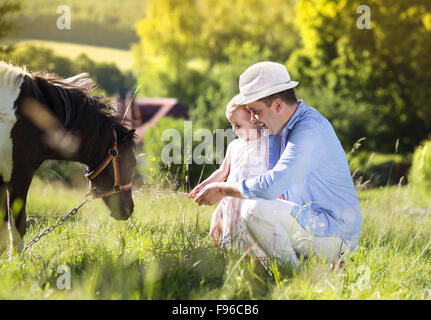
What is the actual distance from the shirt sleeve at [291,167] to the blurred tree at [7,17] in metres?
16.7

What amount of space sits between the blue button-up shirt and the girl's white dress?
18.4 inches

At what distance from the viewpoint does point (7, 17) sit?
1770 centimetres

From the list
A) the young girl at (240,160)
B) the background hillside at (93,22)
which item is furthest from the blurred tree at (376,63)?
the background hillside at (93,22)

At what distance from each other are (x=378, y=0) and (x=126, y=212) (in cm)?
1728

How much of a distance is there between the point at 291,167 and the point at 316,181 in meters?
0.40

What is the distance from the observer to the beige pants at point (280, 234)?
320 centimetres

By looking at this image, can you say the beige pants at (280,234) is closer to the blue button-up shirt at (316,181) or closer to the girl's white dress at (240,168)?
the blue button-up shirt at (316,181)

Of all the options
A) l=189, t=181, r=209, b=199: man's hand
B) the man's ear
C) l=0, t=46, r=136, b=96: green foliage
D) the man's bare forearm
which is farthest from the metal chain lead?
l=0, t=46, r=136, b=96: green foliage

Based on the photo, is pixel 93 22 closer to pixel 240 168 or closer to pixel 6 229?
pixel 240 168

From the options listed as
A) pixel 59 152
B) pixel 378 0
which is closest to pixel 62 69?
pixel 378 0

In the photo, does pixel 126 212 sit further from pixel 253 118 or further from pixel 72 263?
pixel 253 118

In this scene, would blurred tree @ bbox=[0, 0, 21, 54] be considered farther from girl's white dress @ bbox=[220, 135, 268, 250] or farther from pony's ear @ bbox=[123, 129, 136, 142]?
girl's white dress @ bbox=[220, 135, 268, 250]

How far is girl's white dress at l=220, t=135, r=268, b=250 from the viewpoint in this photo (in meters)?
3.79

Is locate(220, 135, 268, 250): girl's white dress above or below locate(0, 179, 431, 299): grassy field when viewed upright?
above
